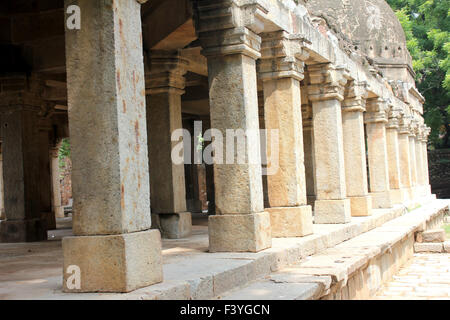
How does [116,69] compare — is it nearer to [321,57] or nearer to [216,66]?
[216,66]

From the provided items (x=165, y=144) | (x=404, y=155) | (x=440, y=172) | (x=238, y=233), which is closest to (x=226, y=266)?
(x=238, y=233)

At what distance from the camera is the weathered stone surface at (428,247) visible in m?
12.2

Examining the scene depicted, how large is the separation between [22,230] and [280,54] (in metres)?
5.60

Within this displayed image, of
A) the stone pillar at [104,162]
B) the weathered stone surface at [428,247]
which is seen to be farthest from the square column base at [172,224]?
the weathered stone surface at [428,247]

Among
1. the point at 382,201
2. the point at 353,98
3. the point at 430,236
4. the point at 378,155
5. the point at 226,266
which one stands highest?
the point at 353,98

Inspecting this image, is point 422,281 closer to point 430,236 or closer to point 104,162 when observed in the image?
point 430,236

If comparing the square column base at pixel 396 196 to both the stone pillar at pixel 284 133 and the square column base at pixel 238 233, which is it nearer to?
the stone pillar at pixel 284 133

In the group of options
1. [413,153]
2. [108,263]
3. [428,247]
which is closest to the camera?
[108,263]

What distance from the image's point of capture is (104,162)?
13.3 feet

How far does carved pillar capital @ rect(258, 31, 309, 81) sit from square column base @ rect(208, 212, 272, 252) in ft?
7.82

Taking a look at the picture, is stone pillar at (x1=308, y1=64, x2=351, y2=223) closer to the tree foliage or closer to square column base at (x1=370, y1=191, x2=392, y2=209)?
square column base at (x1=370, y1=191, x2=392, y2=209)

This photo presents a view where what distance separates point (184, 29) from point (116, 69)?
425 centimetres

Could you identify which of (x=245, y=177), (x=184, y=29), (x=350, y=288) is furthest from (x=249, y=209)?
(x=184, y=29)

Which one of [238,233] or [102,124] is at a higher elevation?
[102,124]
